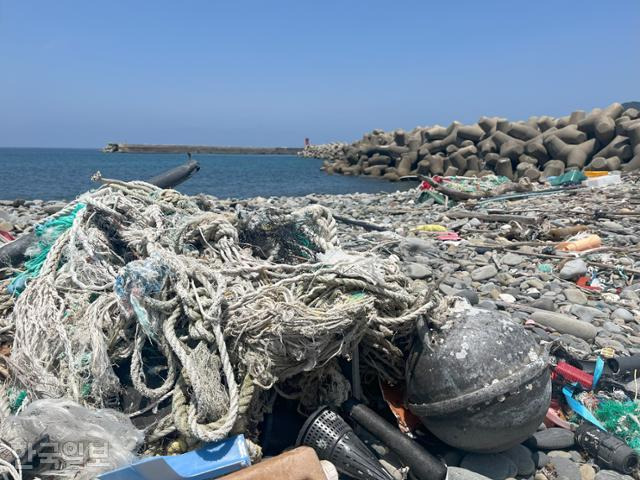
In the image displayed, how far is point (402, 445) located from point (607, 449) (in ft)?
3.71

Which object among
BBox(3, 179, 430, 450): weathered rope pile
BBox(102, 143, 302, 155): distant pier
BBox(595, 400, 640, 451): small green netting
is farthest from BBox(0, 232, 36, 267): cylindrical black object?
BBox(102, 143, 302, 155): distant pier

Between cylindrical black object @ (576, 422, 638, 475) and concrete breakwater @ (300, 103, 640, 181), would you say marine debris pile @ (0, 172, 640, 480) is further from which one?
concrete breakwater @ (300, 103, 640, 181)

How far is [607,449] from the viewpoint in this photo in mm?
2678

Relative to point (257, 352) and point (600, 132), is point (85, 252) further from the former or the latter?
point (600, 132)

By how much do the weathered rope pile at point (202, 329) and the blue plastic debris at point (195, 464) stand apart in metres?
0.09

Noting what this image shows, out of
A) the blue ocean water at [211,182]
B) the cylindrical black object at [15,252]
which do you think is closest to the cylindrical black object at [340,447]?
the cylindrical black object at [15,252]

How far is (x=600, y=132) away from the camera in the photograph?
20547 millimetres

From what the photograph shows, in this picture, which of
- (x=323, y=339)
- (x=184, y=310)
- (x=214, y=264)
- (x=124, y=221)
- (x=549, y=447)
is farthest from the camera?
(x=124, y=221)

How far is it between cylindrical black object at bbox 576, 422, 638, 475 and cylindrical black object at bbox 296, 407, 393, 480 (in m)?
1.18

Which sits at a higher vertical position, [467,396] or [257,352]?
[257,352]

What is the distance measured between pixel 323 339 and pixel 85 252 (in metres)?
2.02

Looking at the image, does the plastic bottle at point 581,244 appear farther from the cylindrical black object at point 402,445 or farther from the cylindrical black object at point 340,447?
the cylindrical black object at point 340,447

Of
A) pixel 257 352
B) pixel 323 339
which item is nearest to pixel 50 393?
pixel 257 352

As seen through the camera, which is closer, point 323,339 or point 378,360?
point 323,339
